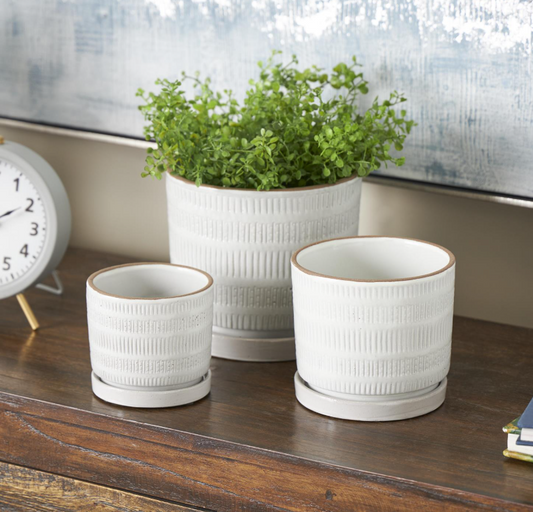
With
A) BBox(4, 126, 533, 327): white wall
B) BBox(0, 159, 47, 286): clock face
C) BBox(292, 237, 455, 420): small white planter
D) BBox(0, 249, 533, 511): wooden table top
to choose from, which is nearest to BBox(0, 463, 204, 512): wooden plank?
BBox(0, 249, 533, 511): wooden table top

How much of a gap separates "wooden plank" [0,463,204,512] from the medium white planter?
0.21 m

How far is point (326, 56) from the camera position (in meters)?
1.00

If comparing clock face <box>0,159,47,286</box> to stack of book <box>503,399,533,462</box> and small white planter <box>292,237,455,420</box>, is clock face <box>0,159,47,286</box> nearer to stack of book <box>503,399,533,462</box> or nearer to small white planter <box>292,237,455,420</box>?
small white planter <box>292,237,455,420</box>

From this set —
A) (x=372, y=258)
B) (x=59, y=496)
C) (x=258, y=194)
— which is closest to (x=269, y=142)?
(x=258, y=194)

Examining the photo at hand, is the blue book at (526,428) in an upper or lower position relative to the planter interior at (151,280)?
lower

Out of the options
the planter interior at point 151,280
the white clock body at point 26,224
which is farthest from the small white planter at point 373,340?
the white clock body at point 26,224

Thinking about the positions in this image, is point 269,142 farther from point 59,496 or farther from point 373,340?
point 59,496

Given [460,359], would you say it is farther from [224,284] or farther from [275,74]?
[275,74]

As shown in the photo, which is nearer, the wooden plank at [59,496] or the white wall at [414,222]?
the wooden plank at [59,496]

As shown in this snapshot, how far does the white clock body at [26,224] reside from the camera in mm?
965

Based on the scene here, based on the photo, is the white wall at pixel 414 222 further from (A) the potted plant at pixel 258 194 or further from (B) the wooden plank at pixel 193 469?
(B) the wooden plank at pixel 193 469

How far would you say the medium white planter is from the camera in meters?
0.82

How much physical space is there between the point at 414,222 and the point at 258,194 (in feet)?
1.00

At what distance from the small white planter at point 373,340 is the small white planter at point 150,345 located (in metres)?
0.09
